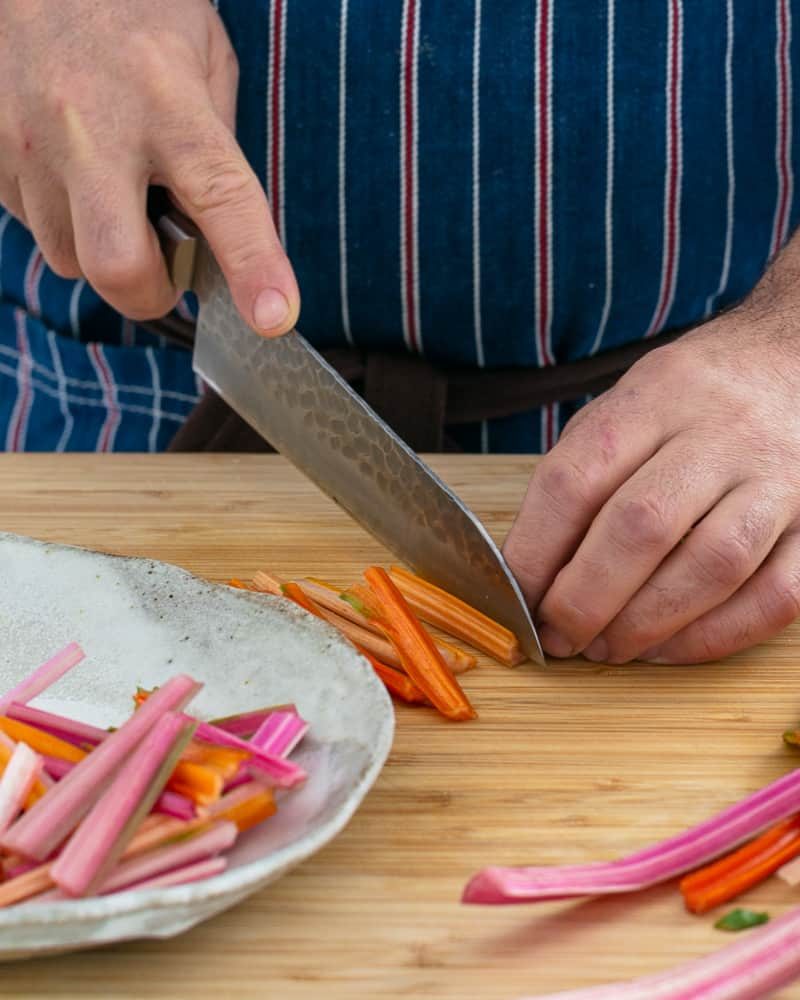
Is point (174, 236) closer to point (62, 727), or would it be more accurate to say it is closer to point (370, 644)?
point (370, 644)

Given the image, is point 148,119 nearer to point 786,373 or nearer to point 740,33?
point 786,373

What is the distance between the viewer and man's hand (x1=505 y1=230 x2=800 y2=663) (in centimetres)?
115

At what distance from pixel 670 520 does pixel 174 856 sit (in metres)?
0.55

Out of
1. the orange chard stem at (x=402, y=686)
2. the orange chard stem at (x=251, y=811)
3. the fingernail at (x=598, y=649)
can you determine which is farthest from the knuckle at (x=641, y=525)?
the orange chard stem at (x=251, y=811)

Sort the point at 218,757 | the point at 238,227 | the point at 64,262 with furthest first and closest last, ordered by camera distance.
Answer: the point at 64,262, the point at 238,227, the point at 218,757

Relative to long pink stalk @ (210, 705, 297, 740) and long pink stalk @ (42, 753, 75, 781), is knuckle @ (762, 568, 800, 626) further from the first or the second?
long pink stalk @ (42, 753, 75, 781)

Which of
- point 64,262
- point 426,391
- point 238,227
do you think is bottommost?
point 426,391

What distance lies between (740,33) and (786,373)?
0.73 m

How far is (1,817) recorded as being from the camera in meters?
0.87

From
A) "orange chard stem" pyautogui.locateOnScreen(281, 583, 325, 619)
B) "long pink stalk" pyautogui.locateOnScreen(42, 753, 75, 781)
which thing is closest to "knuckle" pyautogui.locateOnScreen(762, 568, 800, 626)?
"orange chard stem" pyautogui.locateOnScreen(281, 583, 325, 619)

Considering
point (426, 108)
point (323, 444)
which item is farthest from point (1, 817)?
point (426, 108)

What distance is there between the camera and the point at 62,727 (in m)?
0.97

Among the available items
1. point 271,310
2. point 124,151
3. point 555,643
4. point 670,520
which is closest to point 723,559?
point 670,520

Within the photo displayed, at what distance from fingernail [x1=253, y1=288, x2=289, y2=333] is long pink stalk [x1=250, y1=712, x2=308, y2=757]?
46cm
